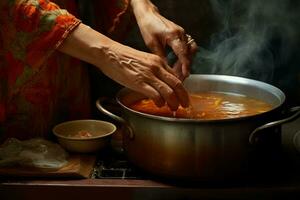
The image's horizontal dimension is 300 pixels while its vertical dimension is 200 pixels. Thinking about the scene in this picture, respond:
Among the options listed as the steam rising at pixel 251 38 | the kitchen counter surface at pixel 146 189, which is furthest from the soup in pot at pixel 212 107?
the steam rising at pixel 251 38

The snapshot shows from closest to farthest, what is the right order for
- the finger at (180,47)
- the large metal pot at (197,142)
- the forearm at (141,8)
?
the large metal pot at (197,142) < the finger at (180,47) < the forearm at (141,8)

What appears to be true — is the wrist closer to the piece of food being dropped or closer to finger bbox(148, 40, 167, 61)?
finger bbox(148, 40, 167, 61)

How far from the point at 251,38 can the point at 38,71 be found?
1168 mm

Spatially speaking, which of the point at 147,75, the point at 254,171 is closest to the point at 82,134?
the point at 147,75

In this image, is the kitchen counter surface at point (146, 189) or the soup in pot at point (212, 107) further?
the soup in pot at point (212, 107)

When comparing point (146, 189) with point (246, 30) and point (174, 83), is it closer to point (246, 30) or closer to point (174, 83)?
point (174, 83)

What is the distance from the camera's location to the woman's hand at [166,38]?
1.67 meters

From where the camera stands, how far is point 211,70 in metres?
2.33

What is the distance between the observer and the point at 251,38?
7.60 feet

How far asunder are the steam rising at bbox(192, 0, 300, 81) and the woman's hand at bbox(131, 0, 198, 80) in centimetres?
61

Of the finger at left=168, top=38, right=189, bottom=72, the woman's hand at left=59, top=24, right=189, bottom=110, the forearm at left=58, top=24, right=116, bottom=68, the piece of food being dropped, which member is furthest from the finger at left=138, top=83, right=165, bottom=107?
the piece of food being dropped

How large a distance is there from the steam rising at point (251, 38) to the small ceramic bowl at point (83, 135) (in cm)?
73

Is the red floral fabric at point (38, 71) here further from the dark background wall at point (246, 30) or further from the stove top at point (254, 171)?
the dark background wall at point (246, 30)

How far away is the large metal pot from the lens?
1.38 metres
